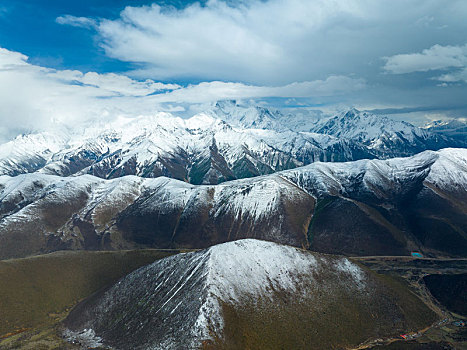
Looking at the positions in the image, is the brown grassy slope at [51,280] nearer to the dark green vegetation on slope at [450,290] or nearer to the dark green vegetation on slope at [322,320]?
the dark green vegetation on slope at [322,320]

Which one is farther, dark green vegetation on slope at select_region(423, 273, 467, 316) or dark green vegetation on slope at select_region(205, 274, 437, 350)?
dark green vegetation on slope at select_region(423, 273, 467, 316)

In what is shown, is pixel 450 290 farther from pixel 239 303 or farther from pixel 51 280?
pixel 51 280

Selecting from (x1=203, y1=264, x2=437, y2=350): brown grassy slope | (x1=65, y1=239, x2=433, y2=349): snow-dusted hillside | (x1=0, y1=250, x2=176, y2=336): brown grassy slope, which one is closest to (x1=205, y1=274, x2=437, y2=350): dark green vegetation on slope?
(x1=203, y1=264, x2=437, y2=350): brown grassy slope

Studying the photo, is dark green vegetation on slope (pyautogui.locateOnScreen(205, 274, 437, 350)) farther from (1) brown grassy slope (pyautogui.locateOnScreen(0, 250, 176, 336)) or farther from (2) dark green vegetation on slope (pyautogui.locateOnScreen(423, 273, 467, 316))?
(1) brown grassy slope (pyautogui.locateOnScreen(0, 250, 176, 336))

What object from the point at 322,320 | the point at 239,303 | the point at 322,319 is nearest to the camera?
the point at 239,303

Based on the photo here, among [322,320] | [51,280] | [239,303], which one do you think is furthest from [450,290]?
[51,280]
